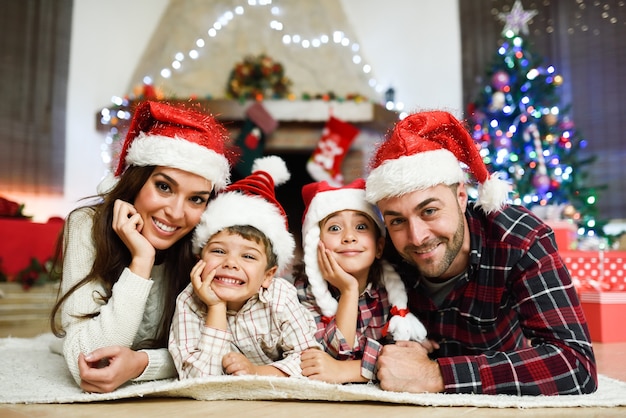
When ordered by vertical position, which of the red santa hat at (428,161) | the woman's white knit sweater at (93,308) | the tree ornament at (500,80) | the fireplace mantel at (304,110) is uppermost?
the tree ornament at (500,80)

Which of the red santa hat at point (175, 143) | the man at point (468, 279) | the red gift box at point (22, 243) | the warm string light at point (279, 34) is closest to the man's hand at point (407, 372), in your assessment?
the man at point (468, 279)

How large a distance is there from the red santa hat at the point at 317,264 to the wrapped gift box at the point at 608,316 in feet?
4.92

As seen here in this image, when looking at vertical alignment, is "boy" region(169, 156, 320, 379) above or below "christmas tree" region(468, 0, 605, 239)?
below

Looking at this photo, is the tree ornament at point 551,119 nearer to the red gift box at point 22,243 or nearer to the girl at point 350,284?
the girl at point 350,284

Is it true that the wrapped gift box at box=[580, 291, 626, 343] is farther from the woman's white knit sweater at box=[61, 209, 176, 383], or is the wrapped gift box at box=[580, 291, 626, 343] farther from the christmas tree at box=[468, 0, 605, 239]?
the woman's white knit sweater at box=[61, 209, 176, 383]

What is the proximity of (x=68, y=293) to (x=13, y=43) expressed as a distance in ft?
14.7

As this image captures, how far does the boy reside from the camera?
1464 mm

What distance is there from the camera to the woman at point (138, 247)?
1.43m

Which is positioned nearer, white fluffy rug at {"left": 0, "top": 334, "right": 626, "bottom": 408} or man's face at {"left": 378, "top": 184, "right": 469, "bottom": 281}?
white fluffy rug at {"left": 0, "top": 334, "right": 626, "bottom": 408}

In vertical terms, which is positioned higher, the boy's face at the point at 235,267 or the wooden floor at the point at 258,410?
the boy's face at the point at 235,267

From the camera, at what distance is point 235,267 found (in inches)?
60.3

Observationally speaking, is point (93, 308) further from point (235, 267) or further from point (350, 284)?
point (350, 284)

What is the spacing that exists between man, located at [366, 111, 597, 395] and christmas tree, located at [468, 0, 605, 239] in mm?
2724

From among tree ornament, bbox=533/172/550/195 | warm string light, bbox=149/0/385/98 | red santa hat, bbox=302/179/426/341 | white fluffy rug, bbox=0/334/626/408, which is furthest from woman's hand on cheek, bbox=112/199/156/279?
warm string light, bbox=149/0/385/98
